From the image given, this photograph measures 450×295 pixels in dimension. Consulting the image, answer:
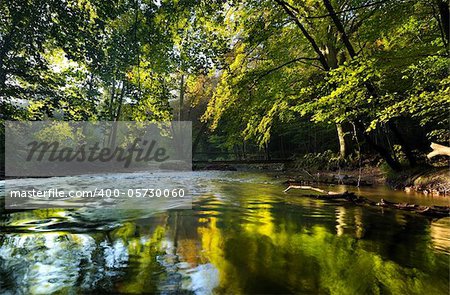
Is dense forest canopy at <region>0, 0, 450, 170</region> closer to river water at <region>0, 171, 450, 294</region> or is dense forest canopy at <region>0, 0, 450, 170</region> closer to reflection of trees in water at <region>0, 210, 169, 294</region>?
river water at <region>0, 171, 450, 294</region>

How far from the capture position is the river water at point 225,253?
2.25 m

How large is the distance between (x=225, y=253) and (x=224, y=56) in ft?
23.5

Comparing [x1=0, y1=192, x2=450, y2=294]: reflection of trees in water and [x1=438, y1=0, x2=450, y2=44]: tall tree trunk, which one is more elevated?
[x1=438, y1=0, x2=450, y2=44]: tall tree trunk

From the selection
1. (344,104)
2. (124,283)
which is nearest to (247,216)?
(124,283)

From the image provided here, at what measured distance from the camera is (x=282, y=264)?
269 centimetres

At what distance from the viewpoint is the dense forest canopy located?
264 inches

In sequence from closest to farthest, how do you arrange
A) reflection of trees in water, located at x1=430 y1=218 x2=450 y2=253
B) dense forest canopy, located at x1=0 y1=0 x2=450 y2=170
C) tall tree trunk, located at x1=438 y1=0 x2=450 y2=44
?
reflection of trees in water, located at x1=430 y1=218 x2=450 y2=253, tall tree trunk, located at x1=438 y1=0 x2=450 y2=44, dense forest canopy, located at x1=0 y1=0 x2=450 y2=170

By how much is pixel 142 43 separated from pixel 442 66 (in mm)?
6663

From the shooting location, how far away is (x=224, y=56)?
8.95m

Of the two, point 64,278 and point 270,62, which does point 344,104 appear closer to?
point 270,62

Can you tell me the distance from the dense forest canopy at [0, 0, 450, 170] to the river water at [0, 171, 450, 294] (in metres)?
3.31

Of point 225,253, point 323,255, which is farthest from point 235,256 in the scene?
point 323,255

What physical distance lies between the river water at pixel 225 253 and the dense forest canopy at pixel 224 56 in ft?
10.9

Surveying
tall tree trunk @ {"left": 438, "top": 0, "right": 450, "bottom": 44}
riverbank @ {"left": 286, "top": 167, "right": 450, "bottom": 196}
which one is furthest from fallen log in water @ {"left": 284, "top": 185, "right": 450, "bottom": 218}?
tall tree trunk @ {"left": 438, "top": 0, "right": 450, "bottom": 44}
